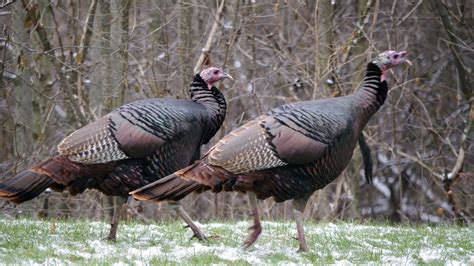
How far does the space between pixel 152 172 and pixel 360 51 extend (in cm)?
697

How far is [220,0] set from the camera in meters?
13.2

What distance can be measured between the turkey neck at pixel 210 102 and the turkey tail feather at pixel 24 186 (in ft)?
4.55

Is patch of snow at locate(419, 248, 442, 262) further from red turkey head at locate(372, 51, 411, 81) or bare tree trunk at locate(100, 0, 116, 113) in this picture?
bare tree trunk at locate(100, 0, 116, 113)

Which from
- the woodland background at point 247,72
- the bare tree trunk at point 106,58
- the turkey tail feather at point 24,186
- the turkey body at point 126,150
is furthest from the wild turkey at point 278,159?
the bare tree trunk at point 106,58

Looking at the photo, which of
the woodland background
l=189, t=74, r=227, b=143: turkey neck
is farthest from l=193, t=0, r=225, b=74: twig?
l=189, t=74, r=227, b=143: turkey neck

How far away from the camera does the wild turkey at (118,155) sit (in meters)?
6.75

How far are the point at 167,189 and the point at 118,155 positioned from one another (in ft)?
2.00

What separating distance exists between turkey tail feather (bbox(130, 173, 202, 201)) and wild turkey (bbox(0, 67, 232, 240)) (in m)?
0.47

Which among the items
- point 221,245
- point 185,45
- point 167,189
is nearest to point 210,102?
point 221,245

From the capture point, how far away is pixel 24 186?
6.71 meters

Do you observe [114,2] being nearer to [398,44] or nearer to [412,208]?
[398,44]

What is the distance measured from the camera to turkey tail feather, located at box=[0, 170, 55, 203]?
6.70 metres

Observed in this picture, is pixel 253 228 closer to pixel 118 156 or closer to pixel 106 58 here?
pixel 118 156

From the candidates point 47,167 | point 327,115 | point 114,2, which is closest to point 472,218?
point 114,2
